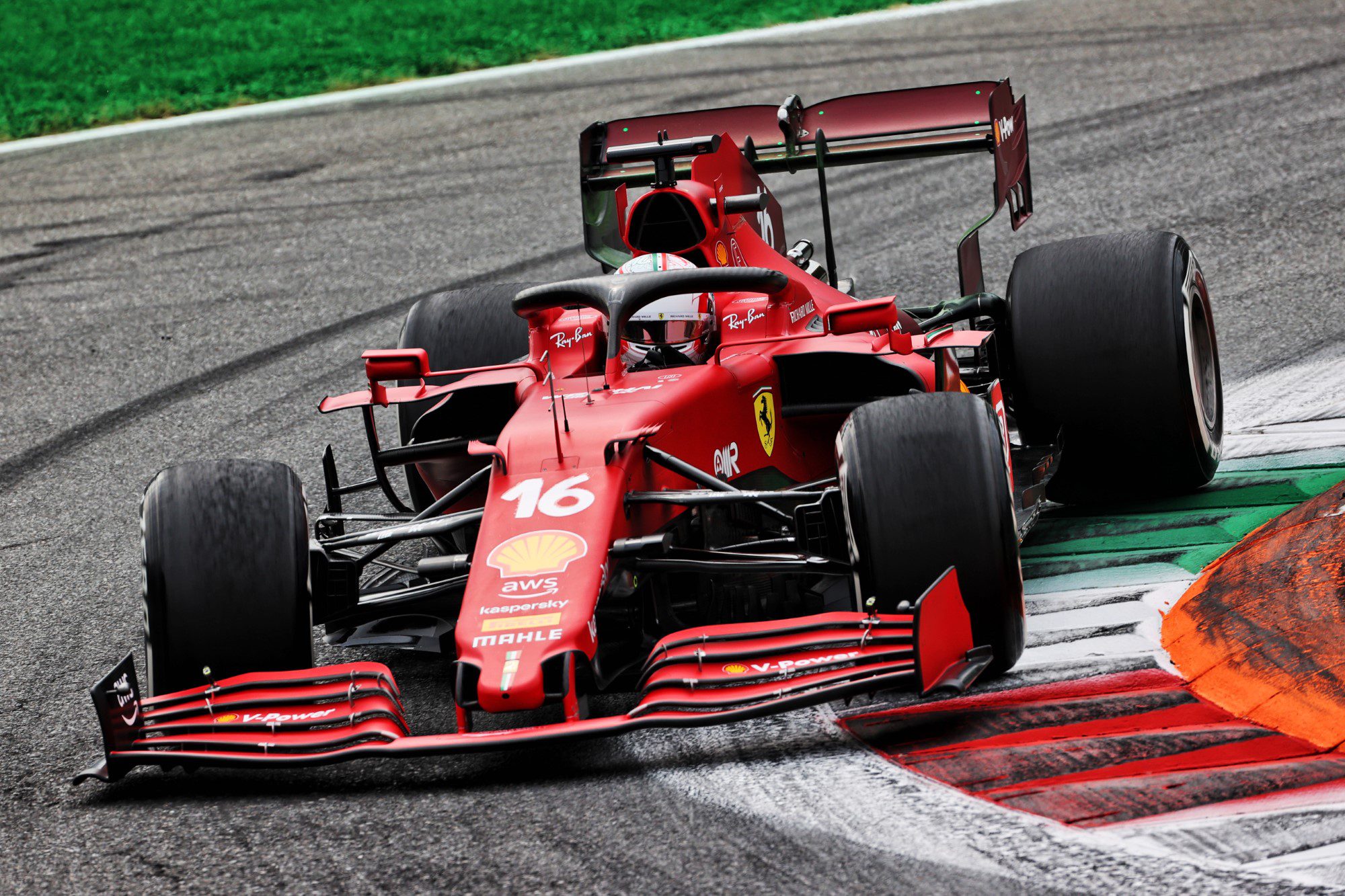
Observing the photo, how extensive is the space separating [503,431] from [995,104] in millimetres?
3105

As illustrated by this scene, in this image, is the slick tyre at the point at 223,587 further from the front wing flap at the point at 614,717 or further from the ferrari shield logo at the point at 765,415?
the ferrari shield logo at the point at 765,415

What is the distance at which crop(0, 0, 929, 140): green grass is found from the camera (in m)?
17.6

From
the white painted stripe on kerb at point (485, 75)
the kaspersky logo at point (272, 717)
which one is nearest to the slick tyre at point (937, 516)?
the kaspersky logo at point (272, 717)

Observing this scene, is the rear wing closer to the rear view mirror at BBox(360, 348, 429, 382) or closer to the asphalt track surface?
the rear view mirror at BBox(360, 348, 429, 382)

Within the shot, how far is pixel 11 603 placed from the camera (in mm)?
6910

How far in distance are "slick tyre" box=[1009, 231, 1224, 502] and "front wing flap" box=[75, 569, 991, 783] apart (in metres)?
2.00

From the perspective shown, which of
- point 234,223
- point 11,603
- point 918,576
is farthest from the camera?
point 234,223

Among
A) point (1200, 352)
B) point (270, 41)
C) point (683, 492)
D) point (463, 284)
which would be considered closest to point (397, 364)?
point (683, 492)

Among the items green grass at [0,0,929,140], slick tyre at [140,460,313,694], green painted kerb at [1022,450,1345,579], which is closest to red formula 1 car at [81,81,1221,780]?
slick tyre at [140,460,313,694]

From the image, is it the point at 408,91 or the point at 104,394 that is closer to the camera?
the point at 104,394

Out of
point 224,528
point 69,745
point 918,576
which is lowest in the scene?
point 69,745

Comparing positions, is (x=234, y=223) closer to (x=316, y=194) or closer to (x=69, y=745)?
(x=316, y=194)

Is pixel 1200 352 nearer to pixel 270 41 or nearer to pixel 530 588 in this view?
pixel 530 588

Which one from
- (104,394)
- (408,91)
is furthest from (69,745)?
(408,91)
